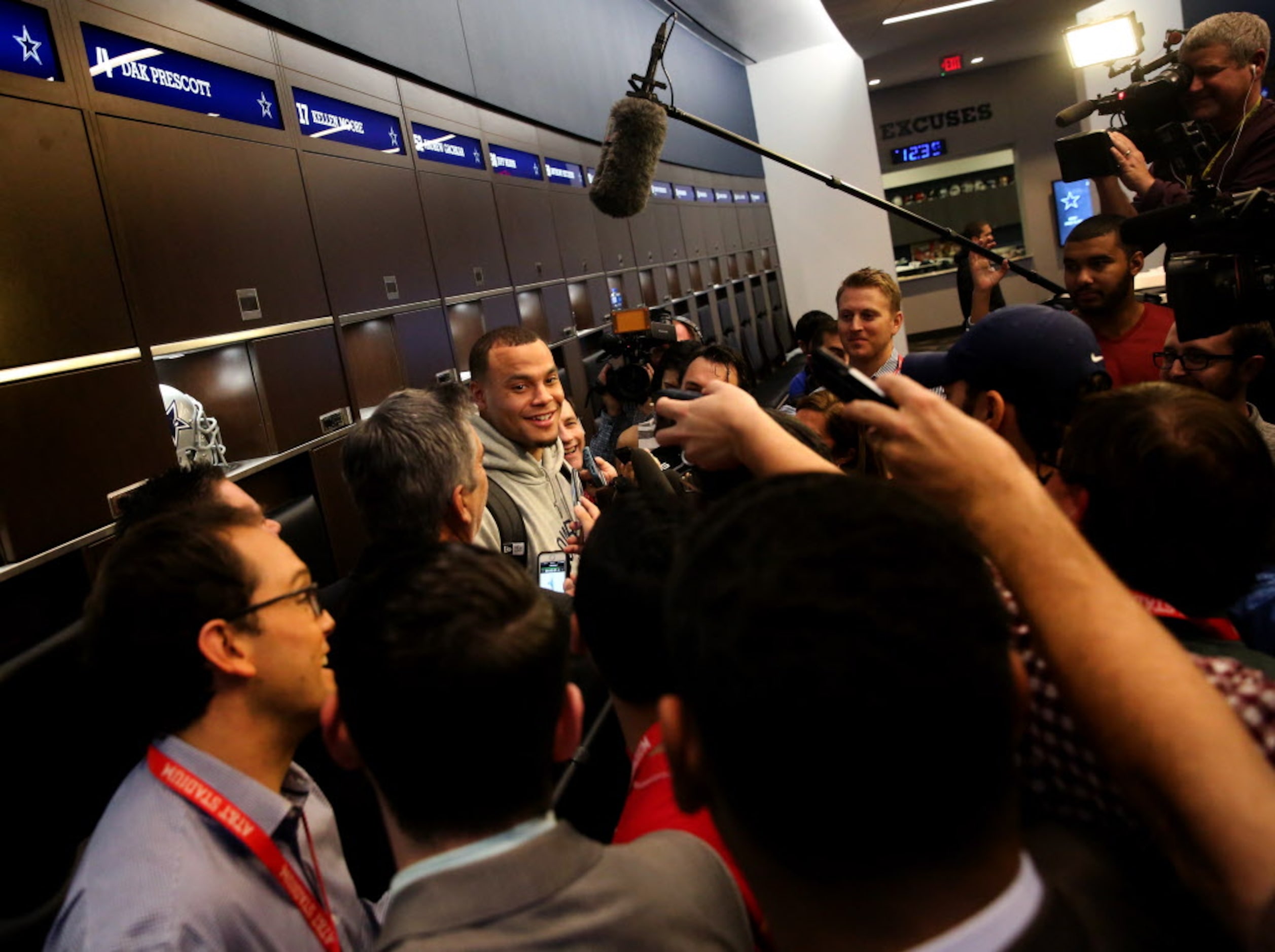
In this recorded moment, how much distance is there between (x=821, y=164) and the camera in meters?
12.3

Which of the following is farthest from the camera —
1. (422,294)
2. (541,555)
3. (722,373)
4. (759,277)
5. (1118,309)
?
(759,277)

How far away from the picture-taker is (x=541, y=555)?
219 centimetres

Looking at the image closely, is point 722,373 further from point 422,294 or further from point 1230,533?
point 1230,533

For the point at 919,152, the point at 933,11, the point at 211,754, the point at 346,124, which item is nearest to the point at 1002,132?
the point at 919,152

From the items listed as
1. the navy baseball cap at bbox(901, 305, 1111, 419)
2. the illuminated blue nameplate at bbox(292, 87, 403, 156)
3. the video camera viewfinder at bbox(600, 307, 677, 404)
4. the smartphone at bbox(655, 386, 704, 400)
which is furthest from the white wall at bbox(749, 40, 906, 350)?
the smartphone at bbox(655, 386, 704, 400)

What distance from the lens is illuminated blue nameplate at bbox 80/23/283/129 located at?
2.60 meters

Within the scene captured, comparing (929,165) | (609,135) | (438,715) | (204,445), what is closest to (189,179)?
(204,445)

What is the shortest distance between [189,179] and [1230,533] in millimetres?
2934

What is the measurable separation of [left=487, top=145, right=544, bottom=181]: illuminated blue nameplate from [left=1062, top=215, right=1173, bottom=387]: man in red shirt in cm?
363

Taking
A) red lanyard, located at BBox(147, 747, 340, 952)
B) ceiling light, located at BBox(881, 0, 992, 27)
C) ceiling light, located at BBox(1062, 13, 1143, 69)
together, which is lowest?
red lanyard, located at BBox(147, 747, 340, 952)

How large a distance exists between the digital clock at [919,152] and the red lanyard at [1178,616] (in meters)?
16.7

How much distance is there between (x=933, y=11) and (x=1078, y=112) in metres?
8.29

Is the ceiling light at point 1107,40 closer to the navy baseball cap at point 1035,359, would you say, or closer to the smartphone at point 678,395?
the navy baseball cap at point 1035,359

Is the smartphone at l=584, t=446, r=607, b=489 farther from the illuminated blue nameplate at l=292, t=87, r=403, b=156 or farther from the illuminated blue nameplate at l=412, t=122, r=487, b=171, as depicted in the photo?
the illuminated blue nameplate at l=412, t=122, r=487, b=171
